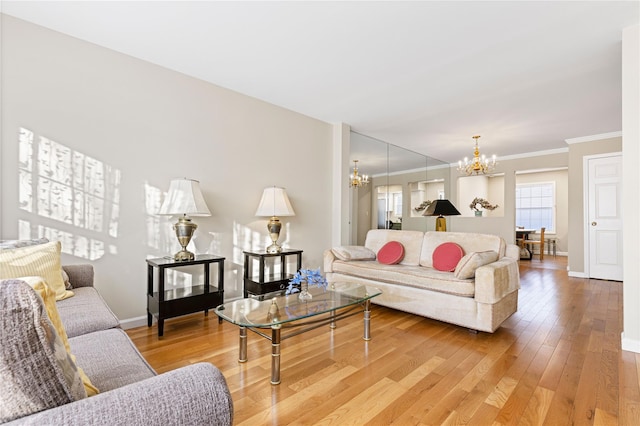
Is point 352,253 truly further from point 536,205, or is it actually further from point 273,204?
point 536,205

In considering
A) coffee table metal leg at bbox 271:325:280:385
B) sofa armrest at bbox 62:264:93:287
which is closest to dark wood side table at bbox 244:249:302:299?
coffee table metal leg at bbox 271:325:280:385

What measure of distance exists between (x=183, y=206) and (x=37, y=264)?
115cm

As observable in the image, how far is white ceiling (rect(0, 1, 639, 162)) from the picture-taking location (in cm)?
223

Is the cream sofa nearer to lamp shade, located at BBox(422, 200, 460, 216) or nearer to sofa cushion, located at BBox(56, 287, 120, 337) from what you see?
lamp shade, located at BBox(422, 200, 460, 216)

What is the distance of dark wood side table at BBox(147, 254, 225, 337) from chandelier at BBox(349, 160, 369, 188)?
2.55 metres

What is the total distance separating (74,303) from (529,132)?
5996 millimetres

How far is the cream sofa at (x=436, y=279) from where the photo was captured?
2.68 metres

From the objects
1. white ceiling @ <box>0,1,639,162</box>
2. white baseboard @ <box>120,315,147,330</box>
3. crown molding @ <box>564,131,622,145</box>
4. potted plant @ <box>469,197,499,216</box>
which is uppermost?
white ceiling @ <box>0,1,639,162</box>

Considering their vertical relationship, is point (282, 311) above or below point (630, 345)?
above

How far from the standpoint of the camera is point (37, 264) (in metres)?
1.80

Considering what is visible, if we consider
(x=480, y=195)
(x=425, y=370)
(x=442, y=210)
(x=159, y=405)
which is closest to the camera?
(x=159, y=405)

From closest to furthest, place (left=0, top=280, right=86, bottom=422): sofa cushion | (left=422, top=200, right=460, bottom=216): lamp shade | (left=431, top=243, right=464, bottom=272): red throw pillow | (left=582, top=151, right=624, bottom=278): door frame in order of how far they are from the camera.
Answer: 1. (left=0, top=280, right=86, bottom=422): sofa cushion
2. (left=431, top=243, right=464, bottom=272): red throw pillow
3. (left=422, top=200, right=460, bottom=216): lamp shade
4. (left=582, top=151, right=624, bottom=278): door frame

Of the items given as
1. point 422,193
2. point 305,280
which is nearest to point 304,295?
point 305,280

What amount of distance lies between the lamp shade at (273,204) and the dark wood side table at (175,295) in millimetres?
785
